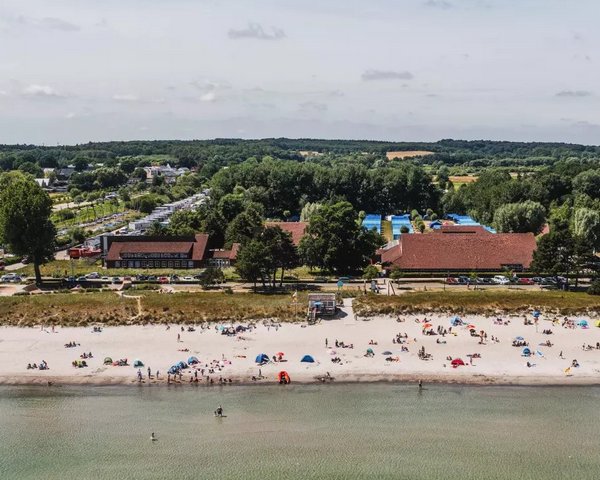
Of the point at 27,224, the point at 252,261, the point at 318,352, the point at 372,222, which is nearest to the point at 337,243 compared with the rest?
the point at 252,261

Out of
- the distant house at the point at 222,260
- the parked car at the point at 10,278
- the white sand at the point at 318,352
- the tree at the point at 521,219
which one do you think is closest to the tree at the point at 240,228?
the distant house at the point at 222,260

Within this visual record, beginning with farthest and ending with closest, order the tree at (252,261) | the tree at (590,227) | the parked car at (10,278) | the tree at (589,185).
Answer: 1. the tree at (589,185)
2. the tree at (590,227)
3. the parked car at (10,278)
4. the tree at (252,261)

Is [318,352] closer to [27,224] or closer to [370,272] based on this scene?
[370,272]

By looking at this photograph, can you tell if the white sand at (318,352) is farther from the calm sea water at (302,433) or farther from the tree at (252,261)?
the tree at (252,261)

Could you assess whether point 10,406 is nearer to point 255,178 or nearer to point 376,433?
point 376,433

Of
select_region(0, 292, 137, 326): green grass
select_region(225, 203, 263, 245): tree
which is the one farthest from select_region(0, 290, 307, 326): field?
select_region(225, 203, 263, 245): tree

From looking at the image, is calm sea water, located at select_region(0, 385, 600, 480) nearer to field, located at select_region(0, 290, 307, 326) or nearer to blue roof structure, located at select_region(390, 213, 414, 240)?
field, located at select_region(0, 290, 307, 326)

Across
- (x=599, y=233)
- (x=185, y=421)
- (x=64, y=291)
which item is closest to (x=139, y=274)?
(x=64, y=291)
